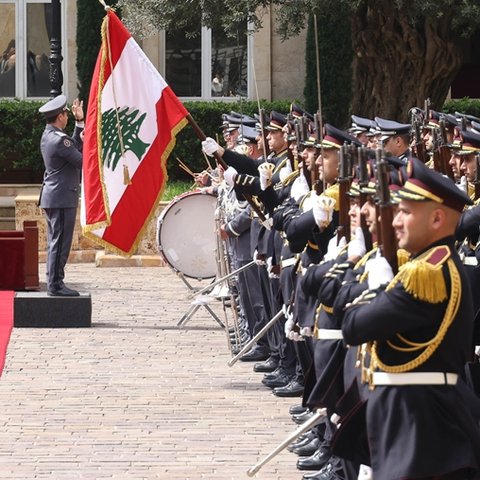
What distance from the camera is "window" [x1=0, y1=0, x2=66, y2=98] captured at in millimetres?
27281

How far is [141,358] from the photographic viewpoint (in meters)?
13.1

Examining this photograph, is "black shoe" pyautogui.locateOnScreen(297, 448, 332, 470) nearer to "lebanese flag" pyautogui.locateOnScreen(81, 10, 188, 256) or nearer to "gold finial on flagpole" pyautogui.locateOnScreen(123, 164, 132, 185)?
"lebanese flag" pyautogui.locateOnScreen(81, 10, 188, 256)

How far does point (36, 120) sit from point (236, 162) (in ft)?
43.3

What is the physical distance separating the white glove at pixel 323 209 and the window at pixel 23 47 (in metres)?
18.9

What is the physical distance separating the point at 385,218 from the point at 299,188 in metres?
3.84

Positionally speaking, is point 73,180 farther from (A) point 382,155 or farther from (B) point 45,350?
(A) point 382,155

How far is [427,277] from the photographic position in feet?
20.4

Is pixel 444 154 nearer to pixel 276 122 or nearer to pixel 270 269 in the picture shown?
pixel 270 269

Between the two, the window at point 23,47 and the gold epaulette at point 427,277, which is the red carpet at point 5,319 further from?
the window at point 23,47

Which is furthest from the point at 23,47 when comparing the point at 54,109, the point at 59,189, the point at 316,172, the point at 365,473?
the point at 365,473

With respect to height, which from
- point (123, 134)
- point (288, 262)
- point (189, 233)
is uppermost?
point (123, 134)

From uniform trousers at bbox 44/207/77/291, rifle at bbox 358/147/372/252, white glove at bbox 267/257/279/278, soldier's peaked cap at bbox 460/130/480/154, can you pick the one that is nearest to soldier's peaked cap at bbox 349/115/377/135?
white glove at bbox 267/257/279/278

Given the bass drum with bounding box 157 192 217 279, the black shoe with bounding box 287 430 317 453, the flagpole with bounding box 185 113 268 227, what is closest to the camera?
the black shoe with bounding box 287 430 317 453

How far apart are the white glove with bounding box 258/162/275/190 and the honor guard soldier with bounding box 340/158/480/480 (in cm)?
429
